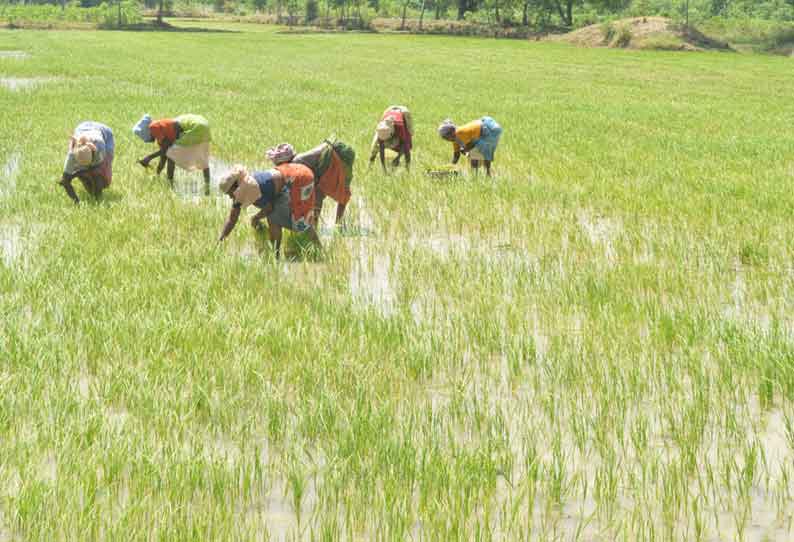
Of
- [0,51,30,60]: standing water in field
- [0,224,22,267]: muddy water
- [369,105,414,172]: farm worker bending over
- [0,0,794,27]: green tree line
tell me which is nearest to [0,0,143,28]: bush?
[0,0,794,27]: green tree line

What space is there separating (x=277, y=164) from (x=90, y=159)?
81.1 inches

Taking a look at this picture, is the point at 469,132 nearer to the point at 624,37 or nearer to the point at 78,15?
the point at 624,37

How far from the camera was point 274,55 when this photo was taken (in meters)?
37.0

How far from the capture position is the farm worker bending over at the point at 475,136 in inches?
339

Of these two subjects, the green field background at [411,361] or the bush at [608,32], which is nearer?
the green field background at [411,361]

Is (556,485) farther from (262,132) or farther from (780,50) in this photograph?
(780,50)

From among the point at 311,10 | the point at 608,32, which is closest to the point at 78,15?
the point at 311,10

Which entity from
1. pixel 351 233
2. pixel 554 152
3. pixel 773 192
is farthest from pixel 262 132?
pixel 773 192

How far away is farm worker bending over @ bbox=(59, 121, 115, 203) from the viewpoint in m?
6.84

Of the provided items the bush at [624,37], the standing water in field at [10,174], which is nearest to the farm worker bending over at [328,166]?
the standing water in field at [10,174]

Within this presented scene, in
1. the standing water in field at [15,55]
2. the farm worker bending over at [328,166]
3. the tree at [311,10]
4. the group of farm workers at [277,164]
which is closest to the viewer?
the group of farm workers at [277,164]

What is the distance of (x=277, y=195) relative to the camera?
5641 millimetres

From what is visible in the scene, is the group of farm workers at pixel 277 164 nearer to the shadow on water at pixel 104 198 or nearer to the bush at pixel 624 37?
the shadow on water at pixel 104 198

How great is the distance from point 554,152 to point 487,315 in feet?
23.5
